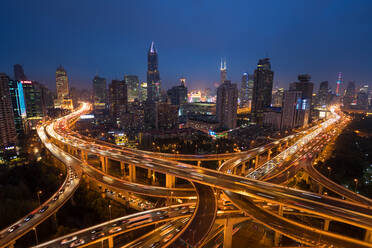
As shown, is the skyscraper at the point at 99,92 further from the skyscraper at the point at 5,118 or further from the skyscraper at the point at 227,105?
the skyscraper at the point at 227,105

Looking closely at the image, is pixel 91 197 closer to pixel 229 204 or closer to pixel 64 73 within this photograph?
pixel 229 204

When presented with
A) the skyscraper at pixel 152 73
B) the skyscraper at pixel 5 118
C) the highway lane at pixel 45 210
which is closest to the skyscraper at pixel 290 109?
the highway lane at pixel 45 210

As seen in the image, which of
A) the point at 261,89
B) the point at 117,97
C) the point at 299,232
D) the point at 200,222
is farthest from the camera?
the point at 261,89

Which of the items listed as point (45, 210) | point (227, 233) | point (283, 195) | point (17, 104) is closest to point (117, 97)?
point (17, 104)

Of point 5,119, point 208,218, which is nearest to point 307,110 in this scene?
point 208,218

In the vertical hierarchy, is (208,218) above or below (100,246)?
above

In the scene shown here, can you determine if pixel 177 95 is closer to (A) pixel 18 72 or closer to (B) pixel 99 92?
(B) pixel 99 92
